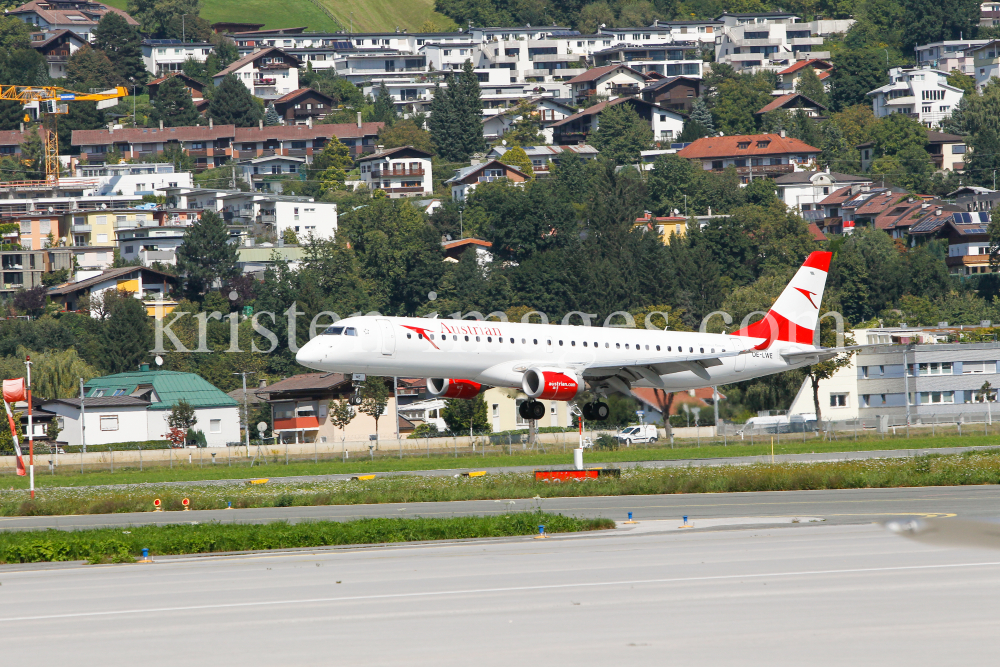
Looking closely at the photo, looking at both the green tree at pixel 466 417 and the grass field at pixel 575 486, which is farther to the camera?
the green tree at pixel 466 417

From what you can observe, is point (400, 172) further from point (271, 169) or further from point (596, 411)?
point (596, 411)

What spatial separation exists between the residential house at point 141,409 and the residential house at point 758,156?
105442mm

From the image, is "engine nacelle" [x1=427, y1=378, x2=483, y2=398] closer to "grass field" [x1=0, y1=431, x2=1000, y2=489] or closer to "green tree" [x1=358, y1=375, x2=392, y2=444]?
"grass field" [x1=0, y1=431, x2=1000, y2=489]

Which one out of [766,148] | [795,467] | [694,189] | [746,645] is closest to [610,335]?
[795,467]

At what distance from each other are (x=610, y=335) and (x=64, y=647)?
34.6m

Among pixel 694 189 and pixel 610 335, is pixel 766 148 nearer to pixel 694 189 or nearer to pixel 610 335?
pixel 694 189

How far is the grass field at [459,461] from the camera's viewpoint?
55.7 m

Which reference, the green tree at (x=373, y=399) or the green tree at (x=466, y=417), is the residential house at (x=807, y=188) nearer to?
the green tree at (x=373, y=399)

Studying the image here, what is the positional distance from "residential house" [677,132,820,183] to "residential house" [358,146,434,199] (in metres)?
40.9

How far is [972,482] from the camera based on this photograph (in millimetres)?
36625

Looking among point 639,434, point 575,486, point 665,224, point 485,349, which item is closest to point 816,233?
point 665,224

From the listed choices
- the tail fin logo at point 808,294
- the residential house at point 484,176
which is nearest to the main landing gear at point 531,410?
the tail fin logo at point 808,294

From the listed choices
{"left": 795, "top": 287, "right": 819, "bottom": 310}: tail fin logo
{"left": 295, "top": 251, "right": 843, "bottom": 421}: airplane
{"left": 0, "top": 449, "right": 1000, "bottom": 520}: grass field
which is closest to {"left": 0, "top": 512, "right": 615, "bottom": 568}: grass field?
{"left": 0, "top": 449, "right": 1000, "bottom": 520}: grass field

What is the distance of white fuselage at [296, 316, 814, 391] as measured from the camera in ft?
141
